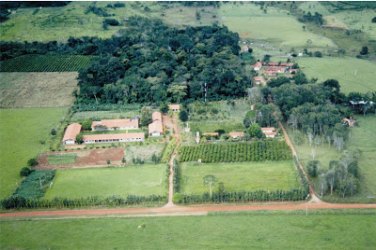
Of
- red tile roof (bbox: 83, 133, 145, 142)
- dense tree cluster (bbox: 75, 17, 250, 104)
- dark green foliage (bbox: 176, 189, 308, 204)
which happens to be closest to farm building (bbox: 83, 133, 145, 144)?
red tile roof (bbox: 83, 133, 145, 142)

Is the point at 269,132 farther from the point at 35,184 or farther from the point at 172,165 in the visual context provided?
the point at 35,184

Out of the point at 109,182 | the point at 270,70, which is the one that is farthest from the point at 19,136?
the point at 270,70

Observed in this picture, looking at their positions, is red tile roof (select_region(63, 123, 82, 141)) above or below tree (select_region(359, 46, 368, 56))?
below

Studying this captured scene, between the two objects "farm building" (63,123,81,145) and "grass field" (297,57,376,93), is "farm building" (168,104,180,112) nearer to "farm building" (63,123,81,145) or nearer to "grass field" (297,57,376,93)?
"farm building" (63,123,81,145)

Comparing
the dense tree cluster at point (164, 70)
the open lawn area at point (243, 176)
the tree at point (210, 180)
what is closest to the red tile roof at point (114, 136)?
the open lawn area at point (243, 176)

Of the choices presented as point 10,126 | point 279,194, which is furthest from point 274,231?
point 10,126

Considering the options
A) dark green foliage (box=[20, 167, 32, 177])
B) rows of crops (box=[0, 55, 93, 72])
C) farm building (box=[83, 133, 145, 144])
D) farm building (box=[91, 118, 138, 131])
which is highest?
rows of crops (box=[0, 55, 93, 72])

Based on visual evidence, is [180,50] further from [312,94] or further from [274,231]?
[274,231]

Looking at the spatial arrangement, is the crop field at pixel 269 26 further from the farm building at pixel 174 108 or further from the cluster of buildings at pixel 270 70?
the farm building at pixel 174 108
